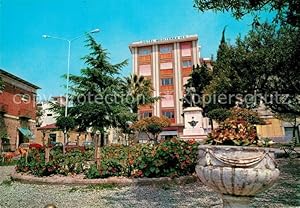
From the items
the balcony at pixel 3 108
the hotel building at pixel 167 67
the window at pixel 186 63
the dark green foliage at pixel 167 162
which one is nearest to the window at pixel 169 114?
the hotel building at pixel 167 67

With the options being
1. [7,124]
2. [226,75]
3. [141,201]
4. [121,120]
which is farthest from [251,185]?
[7,124]

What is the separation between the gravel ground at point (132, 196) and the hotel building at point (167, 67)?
44.5 metres

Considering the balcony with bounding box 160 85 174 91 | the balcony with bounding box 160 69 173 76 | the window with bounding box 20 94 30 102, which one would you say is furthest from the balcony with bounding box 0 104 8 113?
the balcony with bounding box 160 69 173 76

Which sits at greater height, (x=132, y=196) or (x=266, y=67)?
(x=266, y=67)

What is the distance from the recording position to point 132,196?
737 centimetres

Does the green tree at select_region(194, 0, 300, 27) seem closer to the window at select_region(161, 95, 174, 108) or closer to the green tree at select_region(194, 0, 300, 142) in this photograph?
the green tree at select_region(194, 0, 300, 142)

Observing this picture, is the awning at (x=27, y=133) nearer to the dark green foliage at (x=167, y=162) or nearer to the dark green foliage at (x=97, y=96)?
the dark green foliage at (x=97, y=96)

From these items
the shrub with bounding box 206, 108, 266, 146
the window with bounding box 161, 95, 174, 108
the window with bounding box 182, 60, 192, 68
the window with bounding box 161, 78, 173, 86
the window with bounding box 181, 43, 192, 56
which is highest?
the window with bounding box 181, 43, 192, 56

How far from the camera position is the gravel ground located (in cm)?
652

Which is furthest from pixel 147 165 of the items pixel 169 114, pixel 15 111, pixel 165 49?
pixel 165 49

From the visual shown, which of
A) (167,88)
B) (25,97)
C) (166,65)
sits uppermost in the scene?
(166,65)

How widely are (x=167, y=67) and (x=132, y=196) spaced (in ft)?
163

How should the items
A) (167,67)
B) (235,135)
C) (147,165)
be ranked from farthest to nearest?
1. (167,67)
2. (147,165)
3. (235,135)

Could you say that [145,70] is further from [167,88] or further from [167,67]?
[167,88]
